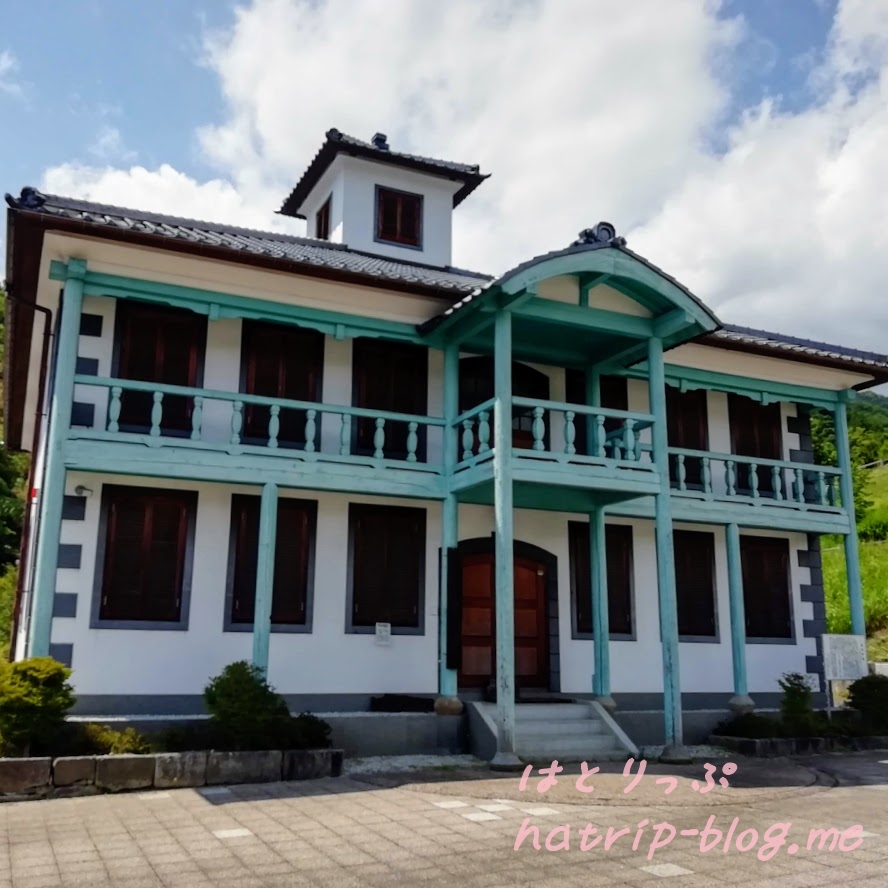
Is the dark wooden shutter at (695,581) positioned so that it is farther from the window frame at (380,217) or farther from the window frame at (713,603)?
the window frame at (380,217)

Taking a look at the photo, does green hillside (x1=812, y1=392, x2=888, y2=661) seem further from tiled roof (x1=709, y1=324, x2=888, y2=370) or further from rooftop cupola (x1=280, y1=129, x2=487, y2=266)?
rooftop cupola (x1=280, y1=129, x2=487, y2=266)

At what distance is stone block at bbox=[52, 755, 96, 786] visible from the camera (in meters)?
8.20

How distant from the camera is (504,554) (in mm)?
10398

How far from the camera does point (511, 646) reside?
10.2 meters

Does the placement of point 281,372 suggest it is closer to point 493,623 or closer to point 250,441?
point 250,441

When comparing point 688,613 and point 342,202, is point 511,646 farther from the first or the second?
point 342,202

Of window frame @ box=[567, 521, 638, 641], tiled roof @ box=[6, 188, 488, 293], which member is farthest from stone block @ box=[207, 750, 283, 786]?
tiled roof @ box=[6, 188, 488, 293]

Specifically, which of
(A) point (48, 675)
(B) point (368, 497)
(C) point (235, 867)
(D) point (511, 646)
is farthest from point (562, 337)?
(C) point (235, 867)

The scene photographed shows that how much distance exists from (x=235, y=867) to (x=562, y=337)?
28.4 ft

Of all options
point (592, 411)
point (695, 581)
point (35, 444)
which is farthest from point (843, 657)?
point (35, 444)

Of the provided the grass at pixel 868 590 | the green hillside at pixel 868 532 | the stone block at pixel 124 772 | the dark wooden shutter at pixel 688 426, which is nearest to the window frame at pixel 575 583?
the dark wooden shutter at pixel 688 426

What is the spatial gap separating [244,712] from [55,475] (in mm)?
Result: 3460

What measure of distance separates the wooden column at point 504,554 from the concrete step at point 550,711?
3.37ft

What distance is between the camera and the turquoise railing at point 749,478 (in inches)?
531
